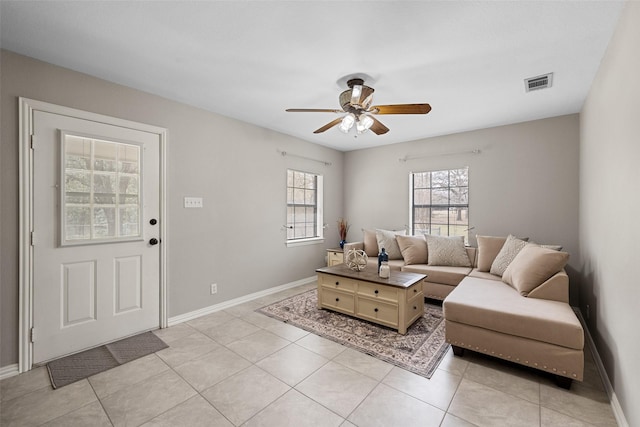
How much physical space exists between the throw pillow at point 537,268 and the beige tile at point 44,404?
11.5 ft

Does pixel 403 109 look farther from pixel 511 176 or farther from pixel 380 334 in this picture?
pixel 511 176

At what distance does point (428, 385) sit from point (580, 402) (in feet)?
3.06

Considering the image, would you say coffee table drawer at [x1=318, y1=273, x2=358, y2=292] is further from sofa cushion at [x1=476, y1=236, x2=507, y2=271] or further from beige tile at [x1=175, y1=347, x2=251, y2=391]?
sofa cushion at [x1=476, y1=236, x2=507, y2=271]

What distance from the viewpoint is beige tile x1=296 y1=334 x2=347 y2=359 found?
246 centimetres

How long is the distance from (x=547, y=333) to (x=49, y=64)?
441 centimetres

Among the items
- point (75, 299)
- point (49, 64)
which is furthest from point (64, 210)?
point (49, 64)

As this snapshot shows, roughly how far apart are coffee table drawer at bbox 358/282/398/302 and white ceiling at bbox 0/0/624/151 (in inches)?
79.7

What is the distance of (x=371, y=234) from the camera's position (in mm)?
4641

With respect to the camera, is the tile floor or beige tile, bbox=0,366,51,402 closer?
the tile floor

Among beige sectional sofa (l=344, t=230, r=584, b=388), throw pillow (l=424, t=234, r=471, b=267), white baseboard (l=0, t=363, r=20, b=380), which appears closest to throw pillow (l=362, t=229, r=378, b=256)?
throw pillow (l=424, t=234, r=471, b=267)

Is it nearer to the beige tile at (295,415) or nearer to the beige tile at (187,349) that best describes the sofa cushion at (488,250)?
the beige tile at (295,415)

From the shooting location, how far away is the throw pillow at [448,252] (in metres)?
3.85

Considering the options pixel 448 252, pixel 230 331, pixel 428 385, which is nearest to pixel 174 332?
pixel 230 331

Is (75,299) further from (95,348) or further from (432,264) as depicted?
(432,264)
